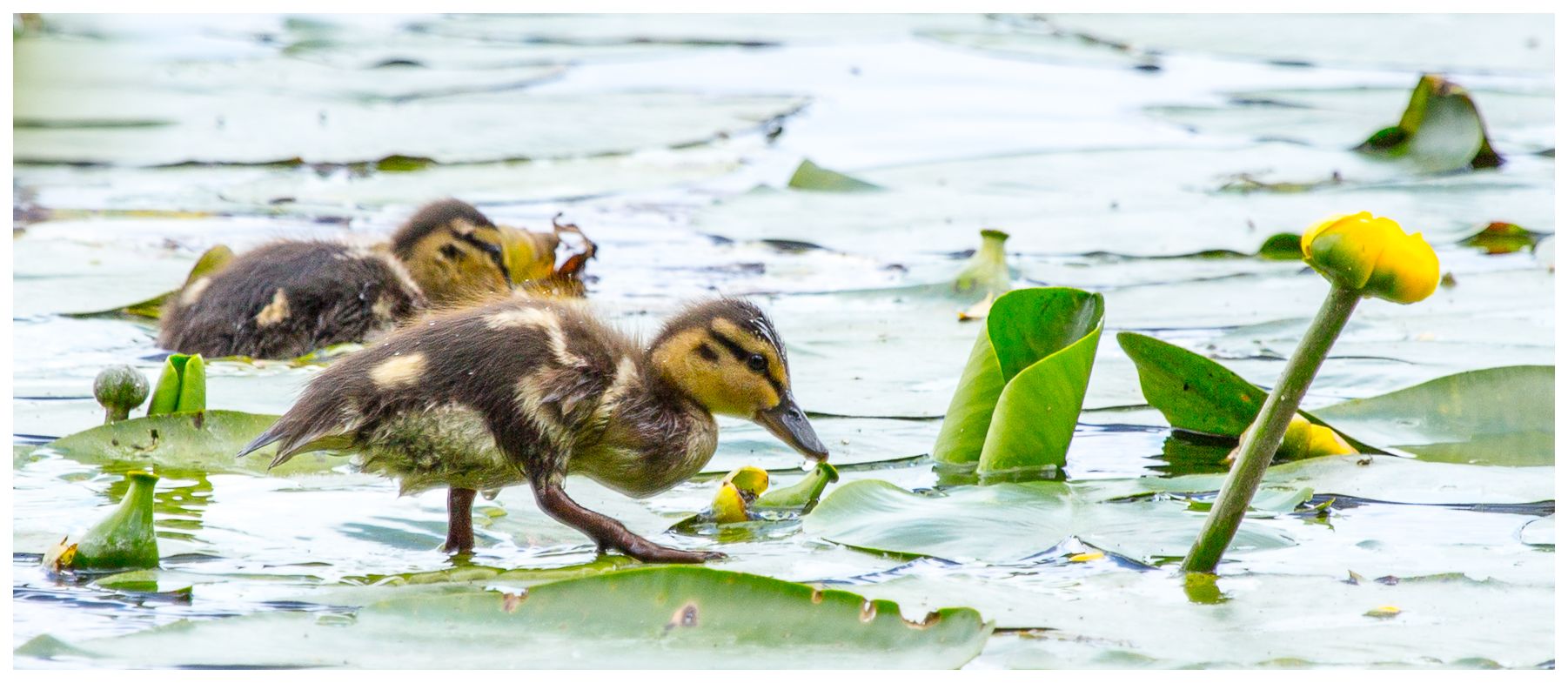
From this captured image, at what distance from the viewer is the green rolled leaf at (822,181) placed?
5711 millimetres

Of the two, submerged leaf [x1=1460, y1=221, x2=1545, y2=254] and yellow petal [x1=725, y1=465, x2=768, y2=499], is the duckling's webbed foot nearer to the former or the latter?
yellow petal [x1=725, y1=465, x2=768, y2=499]

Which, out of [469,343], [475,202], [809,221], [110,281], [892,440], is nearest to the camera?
[469,343]

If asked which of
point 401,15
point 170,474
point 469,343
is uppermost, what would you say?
Result: point 401,15

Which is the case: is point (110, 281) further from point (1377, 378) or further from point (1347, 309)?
point (1347, 309)

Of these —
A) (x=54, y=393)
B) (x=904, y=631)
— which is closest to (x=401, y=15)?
(x=54, y=393)

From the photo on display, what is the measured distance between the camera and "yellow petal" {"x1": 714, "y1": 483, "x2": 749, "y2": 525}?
2721 mm

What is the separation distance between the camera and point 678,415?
9.34 ft

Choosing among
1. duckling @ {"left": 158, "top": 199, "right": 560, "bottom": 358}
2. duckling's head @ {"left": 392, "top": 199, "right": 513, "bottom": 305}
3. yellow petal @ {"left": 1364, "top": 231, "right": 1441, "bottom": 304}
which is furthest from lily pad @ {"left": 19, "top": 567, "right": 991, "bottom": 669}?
duckling's head @ {"left": 392, "top": 199, "right": 513, "bottom": 305}

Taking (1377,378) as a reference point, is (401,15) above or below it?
above

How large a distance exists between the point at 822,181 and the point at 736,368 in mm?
2924

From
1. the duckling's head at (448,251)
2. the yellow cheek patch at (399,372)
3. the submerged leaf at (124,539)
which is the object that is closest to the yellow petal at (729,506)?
the yellow cheek patch at (399,372)

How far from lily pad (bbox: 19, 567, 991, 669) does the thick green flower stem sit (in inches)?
17.1

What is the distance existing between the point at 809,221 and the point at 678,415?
2.49 meters

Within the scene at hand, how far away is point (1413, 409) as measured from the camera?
3.13 m
